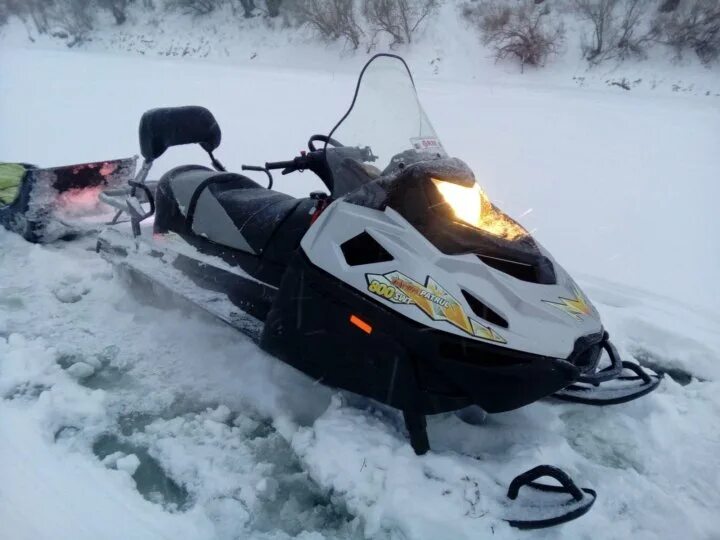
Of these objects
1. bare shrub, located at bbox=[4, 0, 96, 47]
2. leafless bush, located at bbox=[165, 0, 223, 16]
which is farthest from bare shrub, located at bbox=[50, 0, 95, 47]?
leafless bush, located at bbox=[165, 0, 223, 16]

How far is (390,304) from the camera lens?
1.92 meters

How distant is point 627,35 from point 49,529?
40.7ft

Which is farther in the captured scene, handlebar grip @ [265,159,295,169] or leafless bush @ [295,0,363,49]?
leafless bush @ [295,0,363,49]

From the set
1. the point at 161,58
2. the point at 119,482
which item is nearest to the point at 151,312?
the point at 119,482

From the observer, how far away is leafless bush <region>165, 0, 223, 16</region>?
17.5 meters

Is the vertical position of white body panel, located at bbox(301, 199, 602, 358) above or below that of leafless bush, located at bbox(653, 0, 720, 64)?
below

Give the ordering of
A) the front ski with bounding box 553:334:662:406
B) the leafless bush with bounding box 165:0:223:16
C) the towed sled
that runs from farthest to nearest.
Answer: the leafless bush with bounding box 165:0:223:16 < the towed sled < the front ski with bounding box 553:334:662:406

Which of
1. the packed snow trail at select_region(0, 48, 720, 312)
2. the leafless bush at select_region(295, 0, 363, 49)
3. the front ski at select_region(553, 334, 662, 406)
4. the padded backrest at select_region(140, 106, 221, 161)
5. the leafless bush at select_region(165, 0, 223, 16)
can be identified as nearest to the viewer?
the front ski at select_region(553, 334, 662, 406)

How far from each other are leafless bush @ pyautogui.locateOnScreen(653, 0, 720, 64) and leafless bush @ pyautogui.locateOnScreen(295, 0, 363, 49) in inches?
261

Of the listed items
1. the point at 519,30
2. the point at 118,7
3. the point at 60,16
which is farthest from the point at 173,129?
the point at 60,16

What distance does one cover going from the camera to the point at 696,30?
10273 millimetres

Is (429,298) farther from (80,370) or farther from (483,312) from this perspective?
(80,370)

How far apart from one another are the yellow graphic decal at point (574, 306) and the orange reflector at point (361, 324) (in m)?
0.64

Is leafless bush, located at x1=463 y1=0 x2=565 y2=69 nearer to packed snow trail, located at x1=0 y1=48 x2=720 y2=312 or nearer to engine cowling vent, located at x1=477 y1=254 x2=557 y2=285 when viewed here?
packed snow trail, located at x1=0 y1=48 x2=720 y2=312
